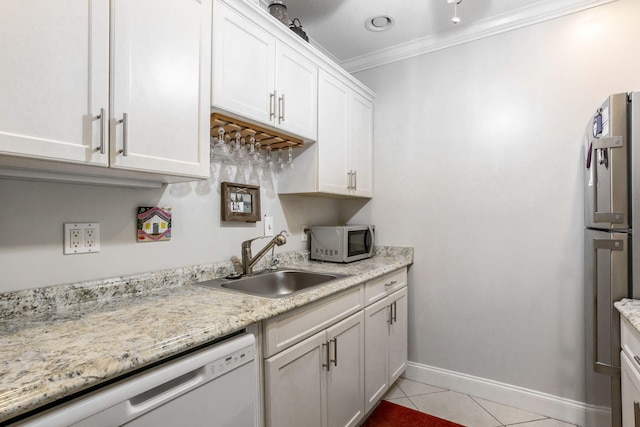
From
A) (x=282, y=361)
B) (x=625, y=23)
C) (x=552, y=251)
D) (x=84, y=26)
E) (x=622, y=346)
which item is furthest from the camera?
(x=552, y=251)

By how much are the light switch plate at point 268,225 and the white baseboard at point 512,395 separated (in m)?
1.48

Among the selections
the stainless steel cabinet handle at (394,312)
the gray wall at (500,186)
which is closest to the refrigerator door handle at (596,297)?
the gray wall at (500,186)

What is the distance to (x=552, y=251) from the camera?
2082mm

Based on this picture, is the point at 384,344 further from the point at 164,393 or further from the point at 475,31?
the point at 475,31

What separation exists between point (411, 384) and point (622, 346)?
1377 millimetres

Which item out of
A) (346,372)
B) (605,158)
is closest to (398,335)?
(346,372)

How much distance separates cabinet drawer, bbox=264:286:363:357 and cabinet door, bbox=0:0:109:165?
0.83 m

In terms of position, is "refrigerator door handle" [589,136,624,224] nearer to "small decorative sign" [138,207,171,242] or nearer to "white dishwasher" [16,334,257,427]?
"white dishwasher" [16,334,257,427]

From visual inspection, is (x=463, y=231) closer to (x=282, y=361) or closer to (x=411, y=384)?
(x=411, y=384)

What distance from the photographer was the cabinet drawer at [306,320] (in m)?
1.28

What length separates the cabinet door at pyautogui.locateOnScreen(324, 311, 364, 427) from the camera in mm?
1606

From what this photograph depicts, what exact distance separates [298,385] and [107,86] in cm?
131

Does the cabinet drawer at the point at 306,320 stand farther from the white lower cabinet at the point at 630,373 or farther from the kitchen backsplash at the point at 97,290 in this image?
the white lower cabinet at the point at 630,373

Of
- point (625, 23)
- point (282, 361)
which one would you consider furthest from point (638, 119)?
point (282, 361)
